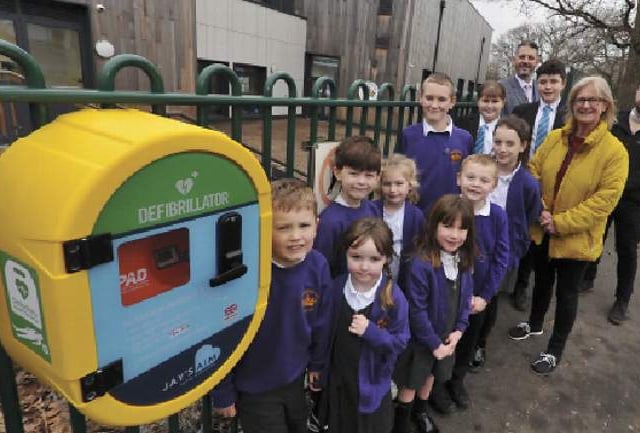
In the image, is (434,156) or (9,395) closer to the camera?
(9,395)

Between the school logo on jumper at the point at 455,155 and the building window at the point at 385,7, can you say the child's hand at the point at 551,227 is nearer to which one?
the school logo on jumper at the point at 455,155

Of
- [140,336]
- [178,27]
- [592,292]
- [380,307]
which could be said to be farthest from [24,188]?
[178,27]

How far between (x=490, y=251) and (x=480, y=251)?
0.28 ft

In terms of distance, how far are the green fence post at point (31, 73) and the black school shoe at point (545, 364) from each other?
11.2ft

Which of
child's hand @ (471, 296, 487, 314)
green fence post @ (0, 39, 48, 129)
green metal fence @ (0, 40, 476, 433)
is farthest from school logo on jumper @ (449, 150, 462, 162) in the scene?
green fence post @ (0, 39, 48, 129)

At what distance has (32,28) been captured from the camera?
26.7 feet

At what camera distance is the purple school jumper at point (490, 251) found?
271cm

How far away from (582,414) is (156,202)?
3.08m

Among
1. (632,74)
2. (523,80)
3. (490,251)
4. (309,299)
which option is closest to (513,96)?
(523,80)

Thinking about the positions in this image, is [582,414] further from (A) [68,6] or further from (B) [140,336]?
(A) [68,6]

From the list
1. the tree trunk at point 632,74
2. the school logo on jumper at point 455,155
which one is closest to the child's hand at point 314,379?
the school logo on jumper at point 455,155

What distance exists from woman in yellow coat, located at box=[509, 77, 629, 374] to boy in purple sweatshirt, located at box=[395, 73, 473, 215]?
27.0 inches

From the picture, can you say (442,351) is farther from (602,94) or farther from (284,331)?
(602,94)

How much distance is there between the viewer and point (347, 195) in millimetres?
2225
